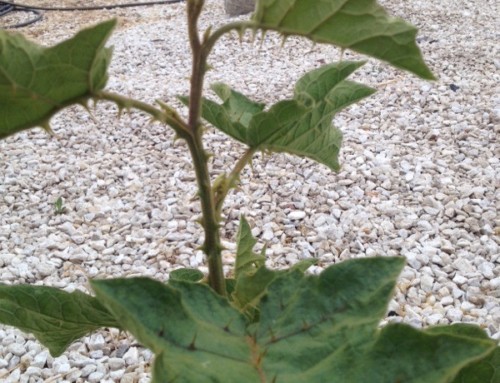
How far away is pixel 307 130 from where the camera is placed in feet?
2.30

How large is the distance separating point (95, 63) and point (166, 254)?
208 centimetres

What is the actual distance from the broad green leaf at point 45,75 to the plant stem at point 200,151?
76 millimetres

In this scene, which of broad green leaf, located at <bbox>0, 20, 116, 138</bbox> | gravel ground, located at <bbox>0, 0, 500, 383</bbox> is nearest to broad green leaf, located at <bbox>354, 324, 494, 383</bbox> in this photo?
broad green leaf, located at <bbox>0, 20, 116, 138</bbox>

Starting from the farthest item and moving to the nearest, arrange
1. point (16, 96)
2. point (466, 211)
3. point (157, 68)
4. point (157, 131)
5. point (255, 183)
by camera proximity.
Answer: point (157, 68) → point (157, 131) → point (255, 183) → point (466, 211) → point (16, 96)

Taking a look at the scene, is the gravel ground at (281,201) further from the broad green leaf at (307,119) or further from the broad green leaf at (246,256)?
the broad green leaf at (307,119)

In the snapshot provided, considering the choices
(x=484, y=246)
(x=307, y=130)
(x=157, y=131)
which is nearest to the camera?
(x=307, y=130)

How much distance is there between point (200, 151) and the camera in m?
0.57

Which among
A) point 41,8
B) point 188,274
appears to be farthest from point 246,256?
point 41,8

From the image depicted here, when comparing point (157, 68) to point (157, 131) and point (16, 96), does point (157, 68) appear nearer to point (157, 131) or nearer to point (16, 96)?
point (157, 131)

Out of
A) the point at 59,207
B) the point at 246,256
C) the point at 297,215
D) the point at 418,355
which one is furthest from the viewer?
→ the point at 59,207

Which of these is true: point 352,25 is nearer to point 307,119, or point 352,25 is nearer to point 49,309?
point 307,119

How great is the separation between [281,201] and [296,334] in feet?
7.47

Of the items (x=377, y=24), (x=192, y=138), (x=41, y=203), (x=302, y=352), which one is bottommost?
(x=41, y=203)

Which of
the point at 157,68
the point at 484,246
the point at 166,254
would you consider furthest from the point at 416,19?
the point at 166,254
